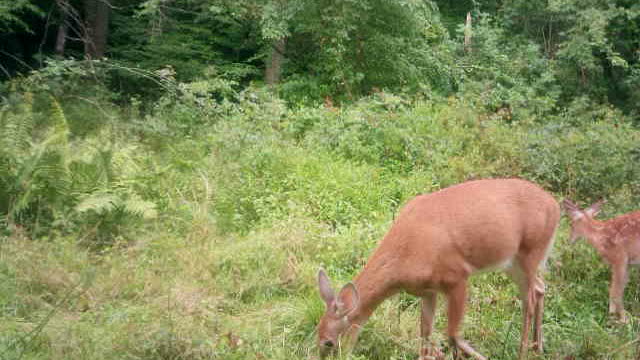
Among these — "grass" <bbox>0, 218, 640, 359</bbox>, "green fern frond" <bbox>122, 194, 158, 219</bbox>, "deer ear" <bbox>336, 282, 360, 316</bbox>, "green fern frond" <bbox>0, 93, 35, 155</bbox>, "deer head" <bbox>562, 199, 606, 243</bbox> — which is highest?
"deer head" <bbox>562, 199, 606, 243</bbox>

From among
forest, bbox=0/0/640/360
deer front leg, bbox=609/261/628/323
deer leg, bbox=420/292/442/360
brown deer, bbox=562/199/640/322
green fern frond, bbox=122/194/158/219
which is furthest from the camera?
green fern frond, bbox=122/194/158/219

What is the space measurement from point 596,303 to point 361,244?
2292 millimetres

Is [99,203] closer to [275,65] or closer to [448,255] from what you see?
[448,255]

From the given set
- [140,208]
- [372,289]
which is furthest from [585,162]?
[140,208]

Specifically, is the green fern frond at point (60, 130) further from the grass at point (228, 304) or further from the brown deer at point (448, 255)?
the brown deer at point (448, 255)

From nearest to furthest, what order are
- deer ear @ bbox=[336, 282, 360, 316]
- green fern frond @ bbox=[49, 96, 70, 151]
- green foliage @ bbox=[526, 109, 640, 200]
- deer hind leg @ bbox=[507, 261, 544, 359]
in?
deer ear @ bbox=[336, 282, 360, 316], deer hind leg @ bbox=[507, 261, 544, 359], green fern frond @ bbox=[49, 96, 70, 151], green foliage @ bbox=[526, 109, 640, 200]

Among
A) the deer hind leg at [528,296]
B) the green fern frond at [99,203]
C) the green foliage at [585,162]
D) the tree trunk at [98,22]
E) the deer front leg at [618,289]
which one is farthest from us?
the tree trunk at [98,22]

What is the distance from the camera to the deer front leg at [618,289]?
6.80 meters

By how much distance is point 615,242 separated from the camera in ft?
23.4

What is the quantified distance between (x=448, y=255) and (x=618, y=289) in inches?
90.1

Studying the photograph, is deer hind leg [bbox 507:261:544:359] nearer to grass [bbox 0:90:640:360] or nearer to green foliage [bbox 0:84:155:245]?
grass [bbox 0:90:640:360]

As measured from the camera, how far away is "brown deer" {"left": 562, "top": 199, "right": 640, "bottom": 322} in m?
6.98

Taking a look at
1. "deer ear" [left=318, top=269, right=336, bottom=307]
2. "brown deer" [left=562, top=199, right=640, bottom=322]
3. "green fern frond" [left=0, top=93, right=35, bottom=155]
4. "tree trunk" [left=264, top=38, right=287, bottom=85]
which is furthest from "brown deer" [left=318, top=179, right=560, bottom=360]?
"tree trunk" [left=264, top=38, right=287, bottom=85]

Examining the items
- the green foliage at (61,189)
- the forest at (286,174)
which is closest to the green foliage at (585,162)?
the forest at (286,174)
